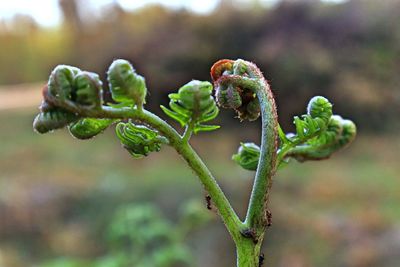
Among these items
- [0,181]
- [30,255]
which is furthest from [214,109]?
[0,181]

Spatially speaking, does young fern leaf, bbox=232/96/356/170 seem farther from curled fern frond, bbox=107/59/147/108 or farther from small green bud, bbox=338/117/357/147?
curled fern frond, bbox=107/59/147/108

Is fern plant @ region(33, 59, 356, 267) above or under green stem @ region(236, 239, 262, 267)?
above

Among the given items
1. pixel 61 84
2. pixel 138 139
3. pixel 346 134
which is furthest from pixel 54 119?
pixel 346 134

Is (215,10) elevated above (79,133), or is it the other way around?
(79,133)

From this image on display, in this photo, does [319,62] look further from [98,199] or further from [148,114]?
[148,114]

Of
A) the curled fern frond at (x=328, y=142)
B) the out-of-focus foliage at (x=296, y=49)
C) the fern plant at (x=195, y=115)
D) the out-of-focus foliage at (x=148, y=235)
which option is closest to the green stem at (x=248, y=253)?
the fern plant at (x=195, y=115)

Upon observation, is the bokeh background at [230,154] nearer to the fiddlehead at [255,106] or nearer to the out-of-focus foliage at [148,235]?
the out-of-focus foliage at [148,235]

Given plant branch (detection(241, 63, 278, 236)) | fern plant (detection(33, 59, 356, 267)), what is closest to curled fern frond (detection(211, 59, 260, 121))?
fern plant (detection(33, 59, 356, 267))
